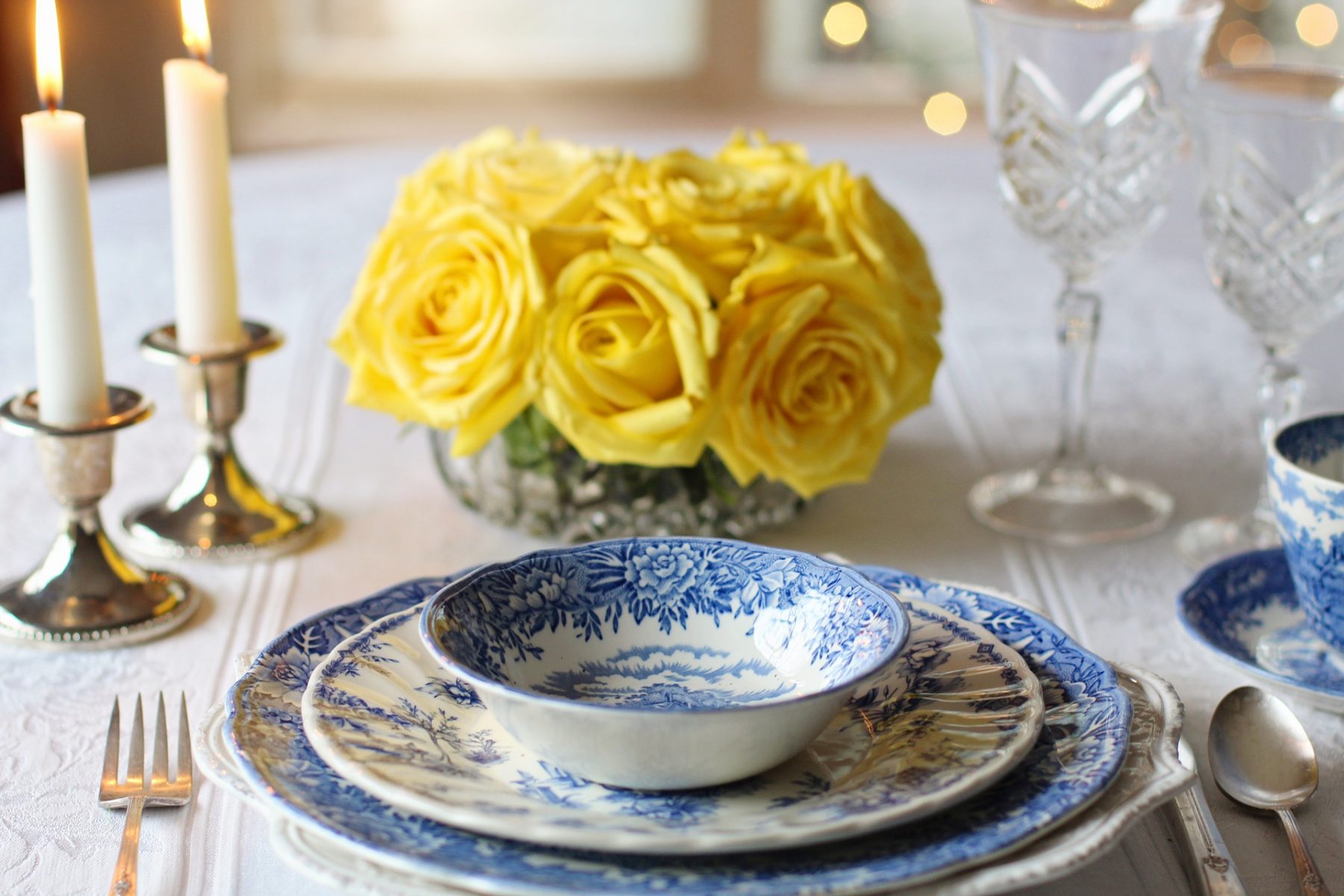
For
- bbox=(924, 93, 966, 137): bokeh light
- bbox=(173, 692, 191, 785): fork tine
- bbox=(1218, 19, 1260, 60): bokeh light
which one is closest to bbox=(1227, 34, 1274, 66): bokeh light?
bbox=(1218, 19, 1260, 60): bokeh light

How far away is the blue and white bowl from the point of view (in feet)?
1.48

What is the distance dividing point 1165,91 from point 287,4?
107 inches

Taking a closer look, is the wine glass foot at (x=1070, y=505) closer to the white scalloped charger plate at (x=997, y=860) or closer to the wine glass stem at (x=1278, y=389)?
the wine glass stem at (x=1278, y=389)

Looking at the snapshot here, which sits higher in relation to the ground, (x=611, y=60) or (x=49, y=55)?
(x=49, y=55)

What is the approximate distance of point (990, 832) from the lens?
16.6 inches

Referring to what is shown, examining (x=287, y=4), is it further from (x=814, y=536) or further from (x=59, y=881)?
(x=59, y=881)

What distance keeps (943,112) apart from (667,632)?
3.17 meters

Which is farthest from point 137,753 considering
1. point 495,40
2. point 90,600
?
point 495,40

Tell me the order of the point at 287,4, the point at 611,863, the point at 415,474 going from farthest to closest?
the point at 287,4 < the point at 415,474 < the point at 611,863

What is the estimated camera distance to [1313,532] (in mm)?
595

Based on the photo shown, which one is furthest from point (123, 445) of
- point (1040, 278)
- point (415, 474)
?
point (1040, 278)

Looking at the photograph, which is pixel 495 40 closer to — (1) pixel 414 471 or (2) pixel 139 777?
(1) pixel 414 471

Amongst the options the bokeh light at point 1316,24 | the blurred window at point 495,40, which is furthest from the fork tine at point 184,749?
the bokeh light at point 1316,24

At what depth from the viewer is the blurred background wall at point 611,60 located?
323 centimetres
